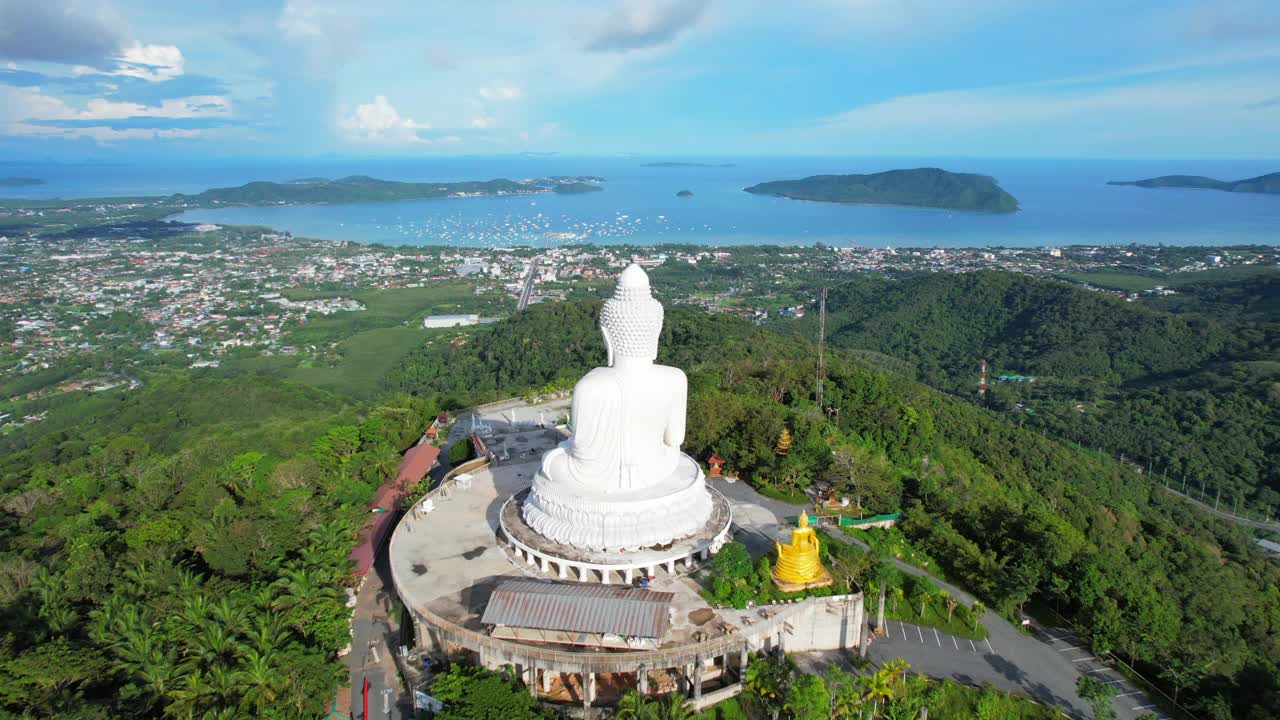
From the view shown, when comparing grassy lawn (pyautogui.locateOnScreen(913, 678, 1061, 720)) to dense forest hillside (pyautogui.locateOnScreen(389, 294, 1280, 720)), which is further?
dense forest hillside (pyautogui.locateOnScreen(389, 294, 1280, 720))

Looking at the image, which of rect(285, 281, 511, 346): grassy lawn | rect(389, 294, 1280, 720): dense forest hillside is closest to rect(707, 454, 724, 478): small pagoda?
rect(389, 294, 1280, 720): dense forest hillside

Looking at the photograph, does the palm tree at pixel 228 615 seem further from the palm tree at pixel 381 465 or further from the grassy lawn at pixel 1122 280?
the grassy lawn at pixel 1122 280

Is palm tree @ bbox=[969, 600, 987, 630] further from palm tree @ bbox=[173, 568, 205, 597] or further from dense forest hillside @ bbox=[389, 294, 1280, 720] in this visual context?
palm tree @ bbox=[173, 568, 205, 597]

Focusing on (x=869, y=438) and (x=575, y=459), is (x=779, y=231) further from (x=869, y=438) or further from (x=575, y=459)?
(x=575, y=459)

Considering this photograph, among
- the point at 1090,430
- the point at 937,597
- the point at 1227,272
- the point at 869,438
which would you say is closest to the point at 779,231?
the point at 1227,272

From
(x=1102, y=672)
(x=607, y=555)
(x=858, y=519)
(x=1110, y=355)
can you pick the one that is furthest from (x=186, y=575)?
(x=1110, y=355)
